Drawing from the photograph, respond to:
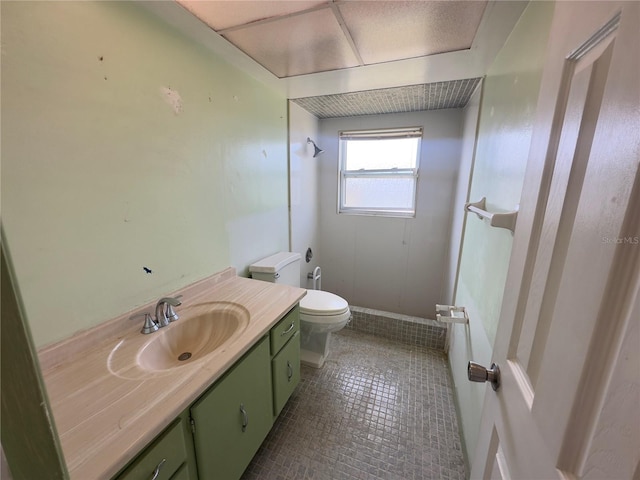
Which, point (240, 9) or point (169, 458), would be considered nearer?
point (169, 458)

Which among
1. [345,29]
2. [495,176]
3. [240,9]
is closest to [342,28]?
[345,29]

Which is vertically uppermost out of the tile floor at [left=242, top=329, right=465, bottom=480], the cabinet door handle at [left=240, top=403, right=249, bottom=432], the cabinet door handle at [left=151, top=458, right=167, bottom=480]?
the cabinet door handle at [left=151, top=458, right=167, bottom=480]

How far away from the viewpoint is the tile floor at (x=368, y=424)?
1.31 m

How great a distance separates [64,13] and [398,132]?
7.64 feet

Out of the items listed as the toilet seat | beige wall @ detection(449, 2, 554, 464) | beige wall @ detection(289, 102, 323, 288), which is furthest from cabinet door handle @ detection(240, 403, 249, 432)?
beige wall @ detection(289, 102, 323, 288)

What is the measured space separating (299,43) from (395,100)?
109 centimetres

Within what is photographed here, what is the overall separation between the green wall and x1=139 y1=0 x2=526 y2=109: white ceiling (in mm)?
163

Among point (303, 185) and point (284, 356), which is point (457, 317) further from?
point (303, 185)

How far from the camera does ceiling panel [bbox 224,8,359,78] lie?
3.66 ft

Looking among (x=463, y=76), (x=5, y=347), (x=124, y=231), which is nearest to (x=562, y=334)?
(x=5, y=347)

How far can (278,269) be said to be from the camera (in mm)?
1802

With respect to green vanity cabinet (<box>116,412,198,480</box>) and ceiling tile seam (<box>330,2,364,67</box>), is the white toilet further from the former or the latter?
ceiling tile seam (<box>330,2,364,67</box>)

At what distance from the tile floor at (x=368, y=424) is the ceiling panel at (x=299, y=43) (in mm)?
2127

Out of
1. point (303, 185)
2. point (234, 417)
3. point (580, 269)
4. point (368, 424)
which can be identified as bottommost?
point (368, 424)
